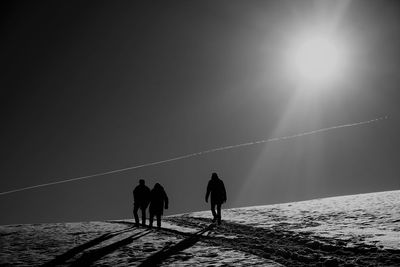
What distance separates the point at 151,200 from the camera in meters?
17.0

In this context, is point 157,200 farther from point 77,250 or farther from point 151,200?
point 77,250

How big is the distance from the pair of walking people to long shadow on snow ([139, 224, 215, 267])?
3.78 metres

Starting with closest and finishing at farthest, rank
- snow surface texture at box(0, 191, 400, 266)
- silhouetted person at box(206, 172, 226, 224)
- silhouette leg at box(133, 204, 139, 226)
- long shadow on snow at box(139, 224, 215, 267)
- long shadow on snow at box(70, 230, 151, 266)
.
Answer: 1. snow surface texture at box(0, 191, 400, 266)
2. long shadow on snow at box(139, 224, 215, 267)
3. long shadow on snow at box(70, 230, 151, 266)
4. silhouetted person at box(206, 172, 226, 224)
5. silhouette leg at box(133, 204, 139, 226)

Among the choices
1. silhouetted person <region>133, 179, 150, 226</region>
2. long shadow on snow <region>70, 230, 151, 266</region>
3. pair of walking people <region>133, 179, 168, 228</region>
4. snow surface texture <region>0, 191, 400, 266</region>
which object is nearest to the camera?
snow surface texture <region>0, 191, 400, 266</region>

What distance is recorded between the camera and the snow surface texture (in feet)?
29.7

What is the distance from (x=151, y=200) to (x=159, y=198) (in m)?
0.41

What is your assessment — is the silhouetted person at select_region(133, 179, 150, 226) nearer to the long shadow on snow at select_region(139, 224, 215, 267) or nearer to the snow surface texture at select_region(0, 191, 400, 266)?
the snow surface texture at select_region(0, 191, 400, 266)

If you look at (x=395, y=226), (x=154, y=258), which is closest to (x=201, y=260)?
(x=154, y=258)

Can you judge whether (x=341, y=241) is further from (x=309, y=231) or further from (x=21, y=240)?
(x=21, y=240)

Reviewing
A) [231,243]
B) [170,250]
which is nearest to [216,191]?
[231,243]

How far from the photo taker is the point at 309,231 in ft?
41.7

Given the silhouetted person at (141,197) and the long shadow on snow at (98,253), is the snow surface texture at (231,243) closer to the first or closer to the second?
the long shadow on snow at (98,253)

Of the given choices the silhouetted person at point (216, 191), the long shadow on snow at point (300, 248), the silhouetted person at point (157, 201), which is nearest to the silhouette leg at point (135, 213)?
the silhouetted person at point (157, 201)

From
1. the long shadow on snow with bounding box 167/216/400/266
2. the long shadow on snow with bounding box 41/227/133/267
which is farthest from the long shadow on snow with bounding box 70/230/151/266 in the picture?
the long shadow on snow with bounding box 167/216/400/266
